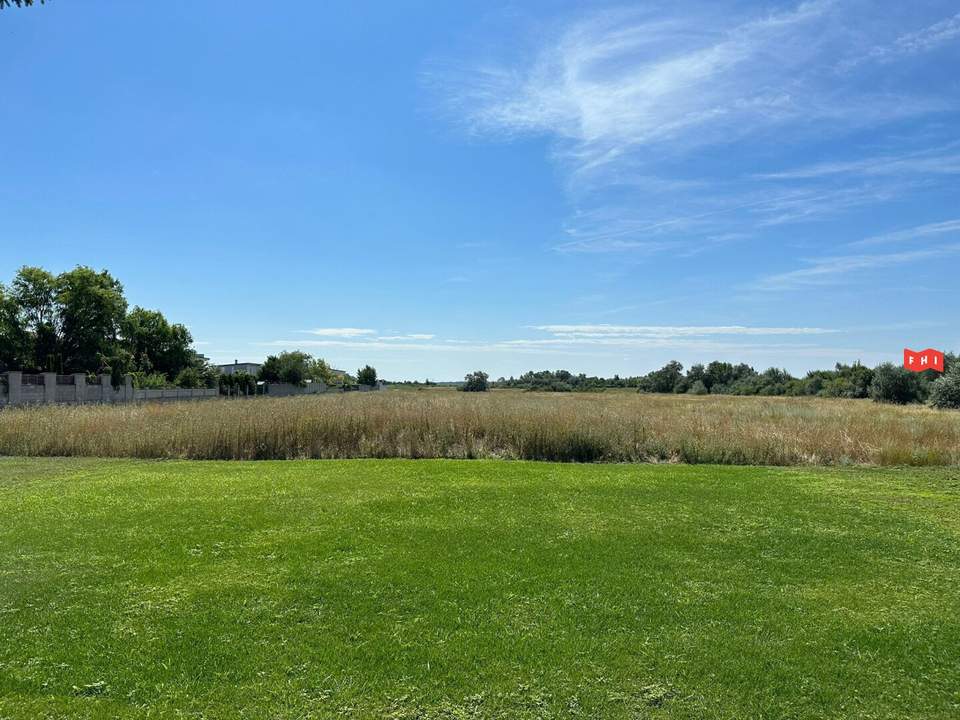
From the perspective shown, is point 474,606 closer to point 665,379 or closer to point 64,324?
point 64,324

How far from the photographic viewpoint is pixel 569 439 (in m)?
14.6

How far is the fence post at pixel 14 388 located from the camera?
21.8 m

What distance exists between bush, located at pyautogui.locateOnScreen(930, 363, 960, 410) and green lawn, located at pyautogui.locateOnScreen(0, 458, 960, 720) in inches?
1221

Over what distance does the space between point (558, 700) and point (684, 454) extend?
11.3 metres

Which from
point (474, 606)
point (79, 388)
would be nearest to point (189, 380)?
point (79, 388)

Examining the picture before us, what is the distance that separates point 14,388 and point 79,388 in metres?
3.30

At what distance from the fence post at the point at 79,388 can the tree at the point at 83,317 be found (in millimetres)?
8162

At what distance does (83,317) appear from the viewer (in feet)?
107

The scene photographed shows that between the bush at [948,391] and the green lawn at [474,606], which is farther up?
the bush at [948,391]

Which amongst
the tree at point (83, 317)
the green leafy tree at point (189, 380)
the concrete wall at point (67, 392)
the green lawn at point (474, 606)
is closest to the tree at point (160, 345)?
the green leafy tree at point (189, 380)

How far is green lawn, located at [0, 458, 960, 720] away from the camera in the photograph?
132 inches

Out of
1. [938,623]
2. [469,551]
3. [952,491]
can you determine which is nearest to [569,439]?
[952,491]

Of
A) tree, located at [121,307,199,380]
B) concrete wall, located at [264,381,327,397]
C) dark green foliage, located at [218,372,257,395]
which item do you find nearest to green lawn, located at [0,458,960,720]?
dark green foliage, located at [218,372,257,395]

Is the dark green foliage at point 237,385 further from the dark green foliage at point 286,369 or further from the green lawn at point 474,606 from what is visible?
the green lawn at point 474,606
